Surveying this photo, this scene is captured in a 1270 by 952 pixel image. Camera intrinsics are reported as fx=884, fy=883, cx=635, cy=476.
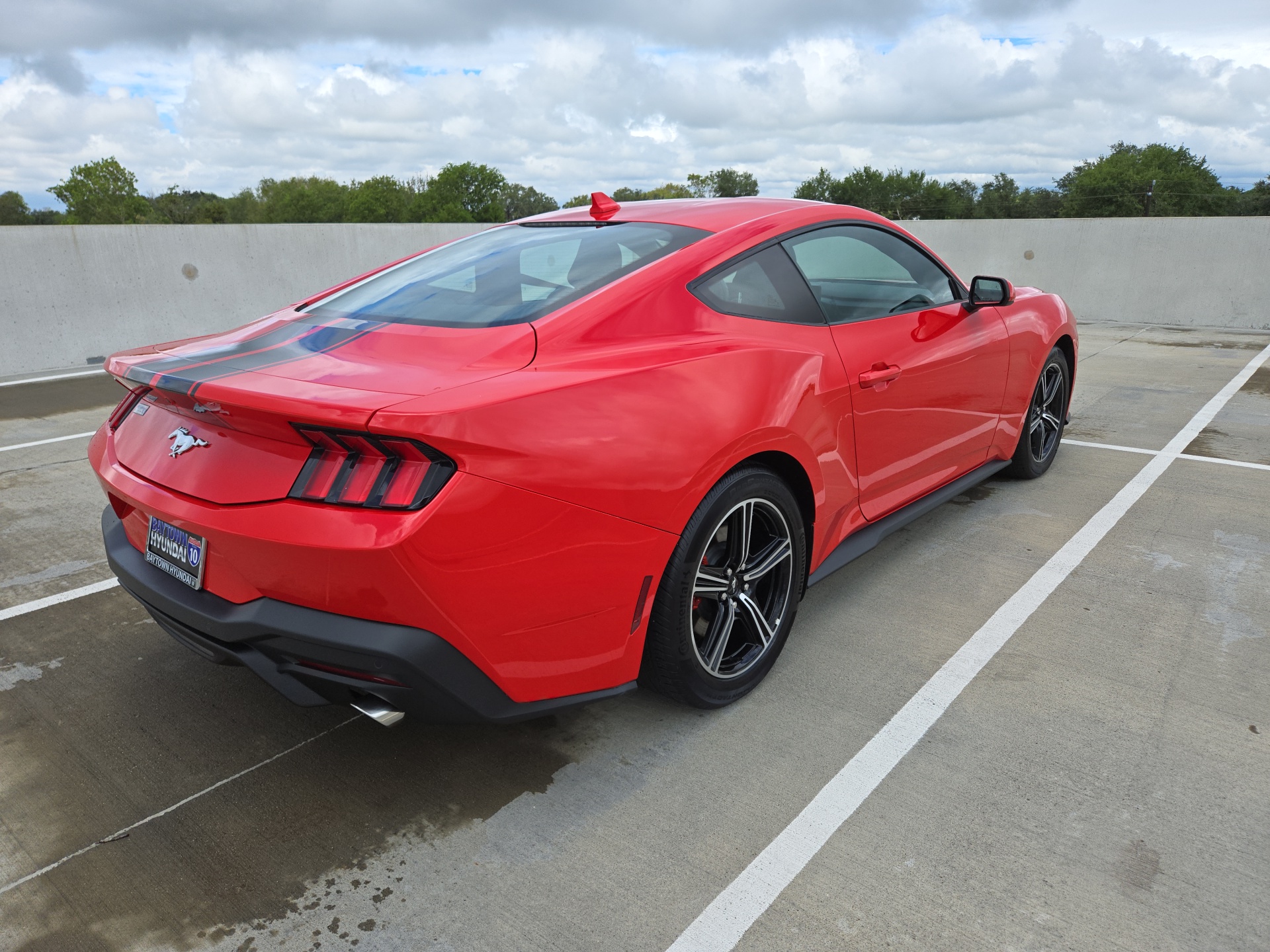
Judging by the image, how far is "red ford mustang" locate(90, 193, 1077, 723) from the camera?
191 centimetres

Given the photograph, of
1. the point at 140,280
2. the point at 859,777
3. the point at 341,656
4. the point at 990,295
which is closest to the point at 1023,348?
the point at 990,295

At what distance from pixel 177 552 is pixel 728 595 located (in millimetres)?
1500

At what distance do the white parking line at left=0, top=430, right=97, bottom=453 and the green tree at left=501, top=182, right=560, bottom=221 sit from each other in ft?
325

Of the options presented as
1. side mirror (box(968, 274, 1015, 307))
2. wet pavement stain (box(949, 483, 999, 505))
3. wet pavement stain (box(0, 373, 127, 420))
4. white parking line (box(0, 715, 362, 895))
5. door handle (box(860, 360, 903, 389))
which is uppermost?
side mirror (box(968, 274, 1015, 307))

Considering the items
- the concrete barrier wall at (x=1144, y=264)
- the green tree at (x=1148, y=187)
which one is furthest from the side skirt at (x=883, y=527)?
the green tree at (x=1148, y=187)

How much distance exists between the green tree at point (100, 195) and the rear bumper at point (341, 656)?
10133 cm

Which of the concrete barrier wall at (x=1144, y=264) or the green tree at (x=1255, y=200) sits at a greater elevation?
the green tree at (x=1255, y=200)

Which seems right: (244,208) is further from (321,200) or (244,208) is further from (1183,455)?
(1183,455)

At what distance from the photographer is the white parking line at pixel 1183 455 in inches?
208

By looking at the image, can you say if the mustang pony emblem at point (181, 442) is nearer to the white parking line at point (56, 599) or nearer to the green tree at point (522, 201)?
the white parking line at point (56, 599)

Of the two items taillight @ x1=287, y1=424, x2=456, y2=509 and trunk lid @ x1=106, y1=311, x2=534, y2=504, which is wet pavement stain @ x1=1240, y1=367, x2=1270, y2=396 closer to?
trunk lid @ x1=106, y1=311, x2=534, y2=504

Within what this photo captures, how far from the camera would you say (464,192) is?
4035 inches

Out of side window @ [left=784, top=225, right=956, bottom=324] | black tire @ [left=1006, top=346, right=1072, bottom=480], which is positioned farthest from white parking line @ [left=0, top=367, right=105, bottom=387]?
black tire @ [left=1006, top=346, right=1072, bottom=480]

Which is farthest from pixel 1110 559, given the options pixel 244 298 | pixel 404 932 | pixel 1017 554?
pixel 244 298
